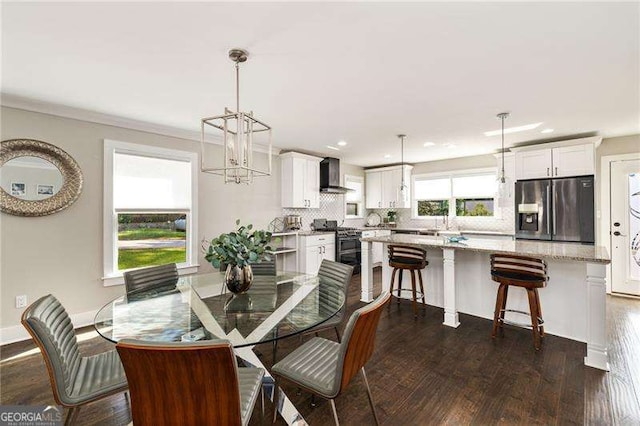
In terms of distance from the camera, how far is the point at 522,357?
2.55 m

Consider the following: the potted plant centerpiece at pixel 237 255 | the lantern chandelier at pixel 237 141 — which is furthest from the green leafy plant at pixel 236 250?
the lantern chandelier at pixel 237 141

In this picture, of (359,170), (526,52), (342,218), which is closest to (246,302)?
(526,52)

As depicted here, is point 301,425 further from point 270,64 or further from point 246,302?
point 270,64

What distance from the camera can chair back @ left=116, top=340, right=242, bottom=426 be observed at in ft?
3.42

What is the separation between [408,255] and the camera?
11.5ft

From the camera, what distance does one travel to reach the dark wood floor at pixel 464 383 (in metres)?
1.84

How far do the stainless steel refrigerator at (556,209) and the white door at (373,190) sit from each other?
2871mm

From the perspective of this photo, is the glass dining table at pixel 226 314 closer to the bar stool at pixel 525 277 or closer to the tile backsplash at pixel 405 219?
the bar stool at pixel 525 277

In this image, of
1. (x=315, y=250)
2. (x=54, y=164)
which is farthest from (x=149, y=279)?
(x=315, y=250)

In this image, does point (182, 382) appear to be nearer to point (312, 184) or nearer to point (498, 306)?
point (498, 306)

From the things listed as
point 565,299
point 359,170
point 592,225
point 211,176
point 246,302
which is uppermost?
point 359,170

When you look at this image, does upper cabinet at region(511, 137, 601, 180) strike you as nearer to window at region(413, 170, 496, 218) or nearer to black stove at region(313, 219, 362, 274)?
window at region(413, 170, 496, 218)

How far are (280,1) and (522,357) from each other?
11.0ft

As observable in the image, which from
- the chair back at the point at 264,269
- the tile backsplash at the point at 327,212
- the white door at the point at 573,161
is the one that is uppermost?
the white door at the point at 573,161
